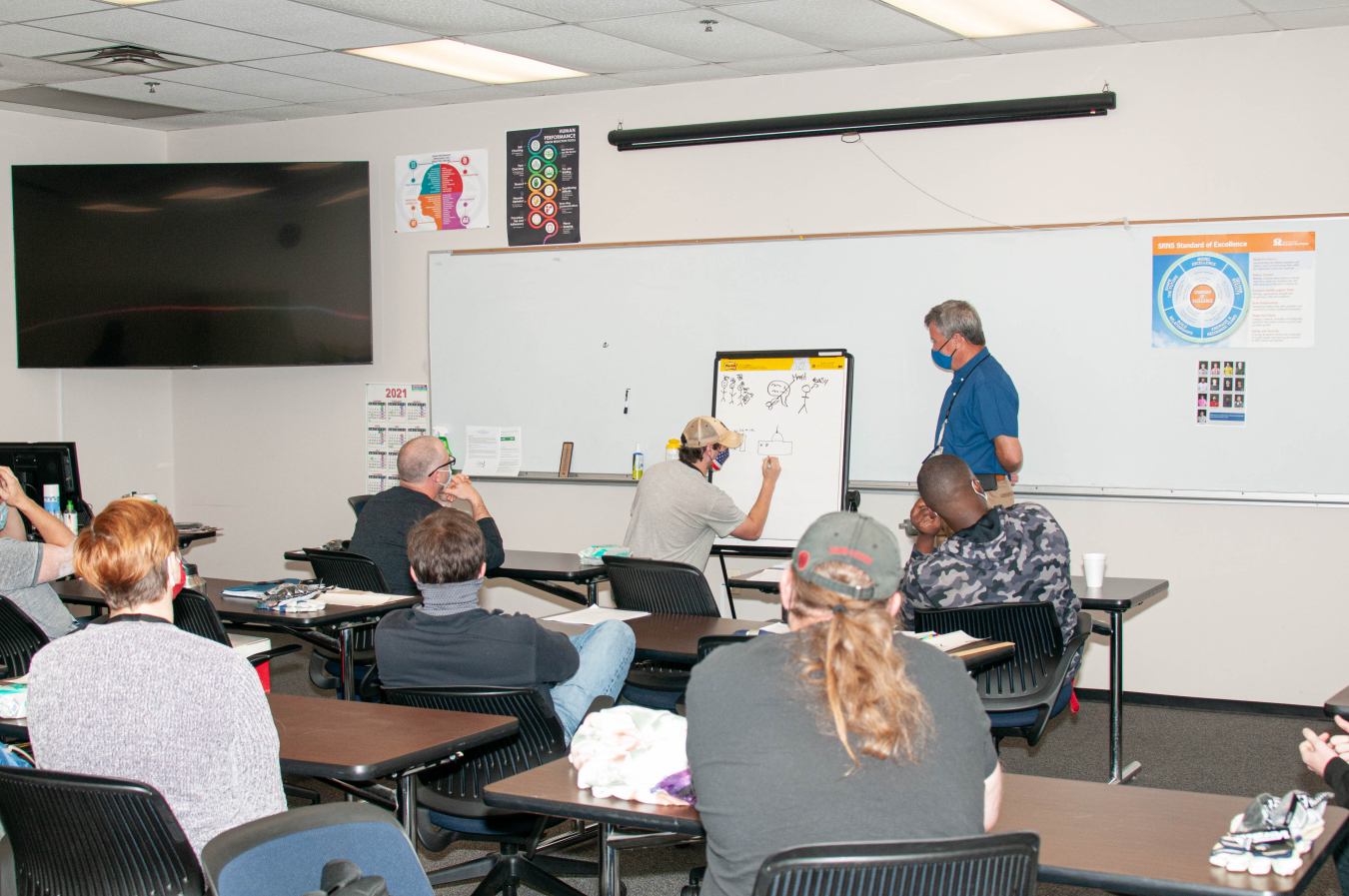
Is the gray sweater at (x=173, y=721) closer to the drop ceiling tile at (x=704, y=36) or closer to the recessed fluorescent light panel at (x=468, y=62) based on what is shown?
the drop ceiling tile at (x=704, y=36)

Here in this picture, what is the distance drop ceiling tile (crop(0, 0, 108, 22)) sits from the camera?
182 inches

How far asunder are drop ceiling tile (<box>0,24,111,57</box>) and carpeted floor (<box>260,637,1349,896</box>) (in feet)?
10.4

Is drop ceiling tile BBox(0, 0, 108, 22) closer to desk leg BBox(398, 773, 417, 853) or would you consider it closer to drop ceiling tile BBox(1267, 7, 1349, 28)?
desk leg BBox(398, 773, 417, 853)

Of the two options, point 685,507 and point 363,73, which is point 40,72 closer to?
point 363,73

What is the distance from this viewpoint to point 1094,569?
410cm

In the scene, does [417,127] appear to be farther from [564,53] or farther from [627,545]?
[627,545]

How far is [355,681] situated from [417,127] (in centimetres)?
361

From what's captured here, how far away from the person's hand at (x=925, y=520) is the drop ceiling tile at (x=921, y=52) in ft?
7.76

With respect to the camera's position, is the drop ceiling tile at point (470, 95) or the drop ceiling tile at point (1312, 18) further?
the drop ceiling tile at point (470, 95)

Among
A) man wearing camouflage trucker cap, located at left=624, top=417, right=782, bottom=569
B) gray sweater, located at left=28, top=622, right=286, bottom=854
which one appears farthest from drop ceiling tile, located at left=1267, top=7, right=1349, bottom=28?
gray sweater, located at left=28, top=622, right=286, bottom=854

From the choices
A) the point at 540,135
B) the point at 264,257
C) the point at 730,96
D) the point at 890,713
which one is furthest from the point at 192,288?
the point at 890,713

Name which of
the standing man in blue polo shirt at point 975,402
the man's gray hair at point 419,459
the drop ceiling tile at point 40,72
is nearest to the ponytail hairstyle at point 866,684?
the man's gray hair at point 419,459

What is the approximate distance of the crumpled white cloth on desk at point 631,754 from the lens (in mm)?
1963

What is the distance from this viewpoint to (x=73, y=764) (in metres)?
1.98
